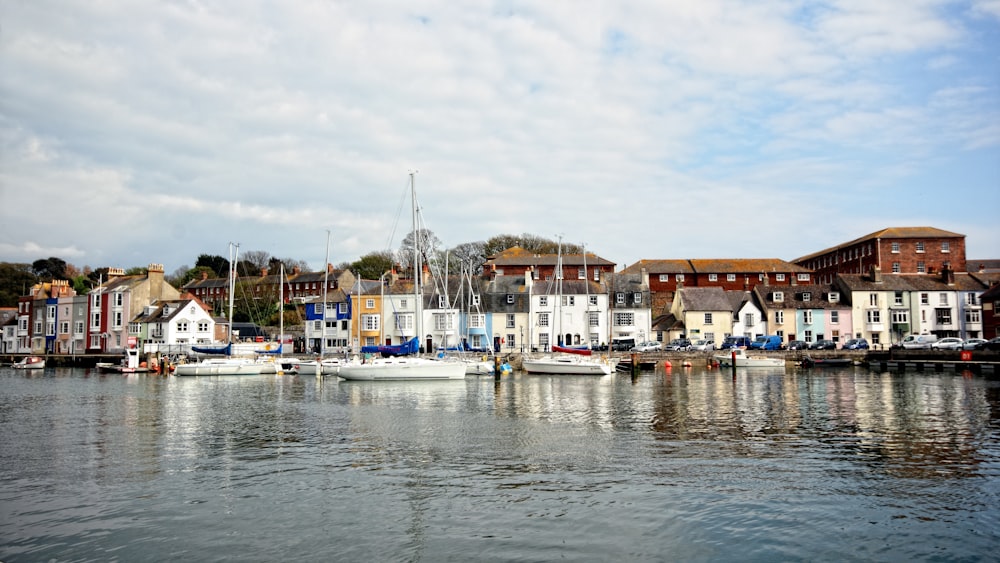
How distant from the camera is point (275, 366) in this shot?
191 feet

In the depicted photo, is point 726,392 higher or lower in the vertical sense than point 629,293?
lower

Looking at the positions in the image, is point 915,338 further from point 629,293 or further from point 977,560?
point 977,560

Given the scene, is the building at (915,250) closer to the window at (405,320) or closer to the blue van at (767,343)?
the blue van at (767,343)

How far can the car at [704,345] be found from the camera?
2709 inches

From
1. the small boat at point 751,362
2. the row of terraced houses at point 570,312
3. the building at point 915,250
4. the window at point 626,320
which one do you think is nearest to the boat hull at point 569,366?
the small boat at point 751,362

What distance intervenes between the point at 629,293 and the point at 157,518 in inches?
2636

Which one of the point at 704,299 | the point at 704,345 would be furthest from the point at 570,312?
the point at 704,299

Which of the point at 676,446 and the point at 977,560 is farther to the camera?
the point at 676,446

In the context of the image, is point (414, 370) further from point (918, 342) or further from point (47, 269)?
point (47, 269)

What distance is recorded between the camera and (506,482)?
16.2 meters

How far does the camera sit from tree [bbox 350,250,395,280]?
354 ft

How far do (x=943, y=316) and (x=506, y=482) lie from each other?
3010 inches

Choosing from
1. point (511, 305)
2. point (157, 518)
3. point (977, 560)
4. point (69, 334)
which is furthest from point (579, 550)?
point (69, 334)

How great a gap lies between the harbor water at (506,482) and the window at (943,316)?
5177cm
